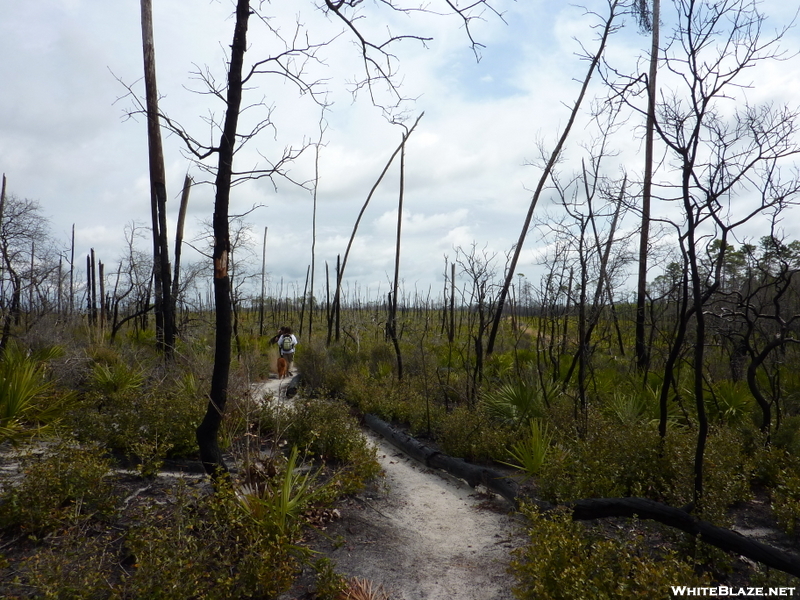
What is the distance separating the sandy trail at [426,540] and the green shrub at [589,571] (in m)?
0.61

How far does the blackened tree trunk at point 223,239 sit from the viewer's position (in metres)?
4.75

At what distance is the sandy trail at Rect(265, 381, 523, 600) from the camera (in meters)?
4.06

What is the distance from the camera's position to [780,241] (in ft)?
20.2

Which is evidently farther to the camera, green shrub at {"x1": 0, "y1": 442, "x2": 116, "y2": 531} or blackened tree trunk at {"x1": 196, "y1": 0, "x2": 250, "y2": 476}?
blackened tree trunk at {"x1": 196, "y1": 0, "x2": 250, "y2": 476}

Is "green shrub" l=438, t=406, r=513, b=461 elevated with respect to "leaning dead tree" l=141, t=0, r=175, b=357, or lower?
lower

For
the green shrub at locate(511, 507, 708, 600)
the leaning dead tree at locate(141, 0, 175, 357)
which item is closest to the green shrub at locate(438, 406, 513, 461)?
the green shrub at locate(511, 507, 708, 600)

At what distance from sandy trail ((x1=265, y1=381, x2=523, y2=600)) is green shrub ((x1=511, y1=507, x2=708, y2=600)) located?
24.2 inches

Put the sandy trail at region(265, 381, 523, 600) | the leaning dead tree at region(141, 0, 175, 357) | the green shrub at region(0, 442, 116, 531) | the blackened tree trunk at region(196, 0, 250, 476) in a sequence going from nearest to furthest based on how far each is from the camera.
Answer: the green shrub at region(0, 442, 116, 531)
the sandy trail at region(265, 381, 523, 600)
the blackened tree trunk at region(196, 0, 250, 476)
the leaning dead tree at region(141, 0, 175, 357)

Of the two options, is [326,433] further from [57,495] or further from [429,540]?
[57,495]

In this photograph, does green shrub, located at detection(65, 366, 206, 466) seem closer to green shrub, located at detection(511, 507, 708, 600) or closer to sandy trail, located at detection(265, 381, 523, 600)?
sandy trail, located at detection(265, 381, 523, 600)

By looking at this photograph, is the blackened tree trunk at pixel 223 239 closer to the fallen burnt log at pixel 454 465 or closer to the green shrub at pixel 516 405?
the fallen burnt log at pixel 454 465

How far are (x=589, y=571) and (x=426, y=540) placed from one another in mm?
2129

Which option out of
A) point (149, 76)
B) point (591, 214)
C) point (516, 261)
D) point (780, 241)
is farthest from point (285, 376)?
point (780, 241)

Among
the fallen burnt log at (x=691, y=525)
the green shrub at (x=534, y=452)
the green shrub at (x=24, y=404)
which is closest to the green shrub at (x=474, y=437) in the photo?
the green shrub at (x=534, y=452)
